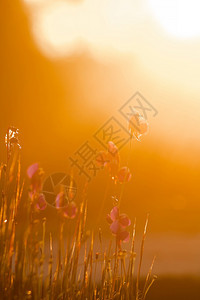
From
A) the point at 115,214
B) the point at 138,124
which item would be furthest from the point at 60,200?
the point at 138,124

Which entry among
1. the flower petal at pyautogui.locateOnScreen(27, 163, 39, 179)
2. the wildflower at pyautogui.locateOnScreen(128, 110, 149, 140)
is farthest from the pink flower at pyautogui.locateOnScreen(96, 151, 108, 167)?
the flower petal at pyautogui.locateOnScreen(27, 163, 39, 179)

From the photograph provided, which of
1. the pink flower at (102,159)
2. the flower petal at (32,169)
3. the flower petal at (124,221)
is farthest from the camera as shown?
the flower petal at (124,221)

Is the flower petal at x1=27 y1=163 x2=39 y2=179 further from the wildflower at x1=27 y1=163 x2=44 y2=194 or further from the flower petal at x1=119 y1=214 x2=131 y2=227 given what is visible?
the flower petal at x1=119 y1=214 x2=131 y2=227

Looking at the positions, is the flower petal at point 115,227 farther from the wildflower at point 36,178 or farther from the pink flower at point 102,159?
the wildflower at point 36,178

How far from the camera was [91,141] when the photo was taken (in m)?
11.7

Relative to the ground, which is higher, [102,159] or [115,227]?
[102,159]

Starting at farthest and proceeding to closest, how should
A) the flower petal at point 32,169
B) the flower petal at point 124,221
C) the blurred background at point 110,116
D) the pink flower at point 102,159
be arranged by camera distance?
the blurred background at point 110,116 → the flower petal at point 124,221 → the pink flower at point 102,159 → the flower petal at point 32,169

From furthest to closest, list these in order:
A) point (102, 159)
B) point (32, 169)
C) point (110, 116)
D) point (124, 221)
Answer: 1. point (110, 116)
2. point (124, 221)
3. point (102, 159)
4. point (32, 169)

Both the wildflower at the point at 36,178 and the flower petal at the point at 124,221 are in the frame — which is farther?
the flower petal at the point at 124,221

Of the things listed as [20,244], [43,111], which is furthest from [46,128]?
[20,244]

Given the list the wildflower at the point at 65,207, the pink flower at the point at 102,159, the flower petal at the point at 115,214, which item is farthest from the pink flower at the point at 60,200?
the flower petal at the point at 115,214

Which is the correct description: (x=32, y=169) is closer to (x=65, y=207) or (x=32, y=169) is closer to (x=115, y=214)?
(x=65, y=207)

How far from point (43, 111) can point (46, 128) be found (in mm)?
800

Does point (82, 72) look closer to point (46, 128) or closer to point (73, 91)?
point (73, 91)
